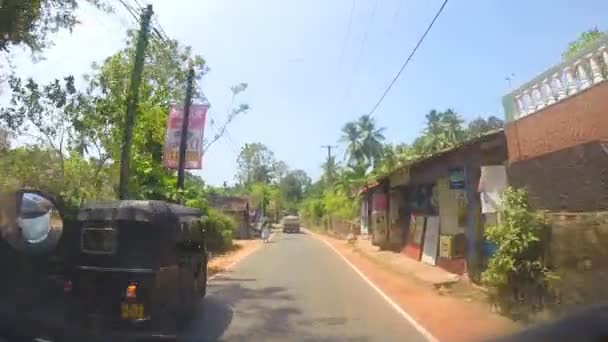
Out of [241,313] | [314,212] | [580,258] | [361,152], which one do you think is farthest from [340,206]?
[580,258]

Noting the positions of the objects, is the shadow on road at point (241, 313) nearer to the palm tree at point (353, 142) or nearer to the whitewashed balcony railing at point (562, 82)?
the whitewashed balcony railing at point (562, 82)

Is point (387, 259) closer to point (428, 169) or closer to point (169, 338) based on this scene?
point (428, 169)

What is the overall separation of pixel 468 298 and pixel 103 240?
321 inches

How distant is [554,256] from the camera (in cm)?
960

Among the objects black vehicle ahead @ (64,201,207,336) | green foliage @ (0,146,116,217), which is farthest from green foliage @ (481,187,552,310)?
green foliage @ (0,146,116,217)

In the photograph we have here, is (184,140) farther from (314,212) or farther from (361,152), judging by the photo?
(314,212)

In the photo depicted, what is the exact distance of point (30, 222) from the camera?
302 inches

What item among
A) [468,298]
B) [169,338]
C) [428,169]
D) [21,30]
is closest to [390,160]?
[428,169]

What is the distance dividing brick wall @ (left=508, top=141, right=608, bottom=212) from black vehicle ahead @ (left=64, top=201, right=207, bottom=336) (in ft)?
18.9

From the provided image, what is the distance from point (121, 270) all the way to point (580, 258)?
238 inches

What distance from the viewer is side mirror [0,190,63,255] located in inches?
289

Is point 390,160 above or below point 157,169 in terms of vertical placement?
above

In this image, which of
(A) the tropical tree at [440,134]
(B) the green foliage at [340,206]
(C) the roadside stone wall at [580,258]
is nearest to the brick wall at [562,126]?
(C) the roadside stone wall at [580,258]

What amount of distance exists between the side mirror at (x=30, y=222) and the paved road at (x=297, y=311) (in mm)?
2379
